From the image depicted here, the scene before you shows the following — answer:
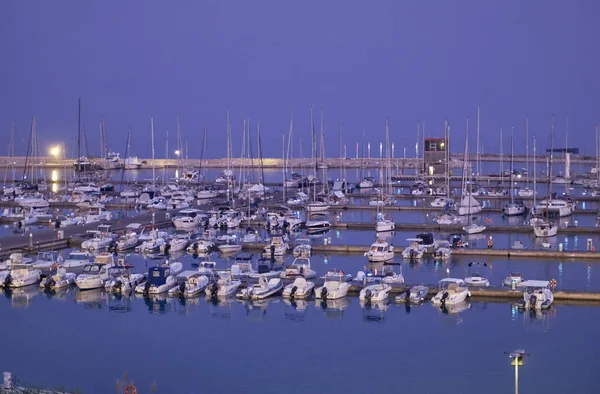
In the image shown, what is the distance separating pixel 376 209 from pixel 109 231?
58.8 ft

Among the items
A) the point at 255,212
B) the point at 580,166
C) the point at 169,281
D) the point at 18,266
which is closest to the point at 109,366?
the point at 169,281

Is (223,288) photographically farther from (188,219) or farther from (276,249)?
(188,219)

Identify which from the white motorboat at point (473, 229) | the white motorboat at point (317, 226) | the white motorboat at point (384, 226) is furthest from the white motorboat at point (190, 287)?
the white motorboat at point (473, 229)

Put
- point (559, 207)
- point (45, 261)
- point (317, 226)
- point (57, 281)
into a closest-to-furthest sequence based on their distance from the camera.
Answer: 1. point (57, 281)
2. point (45, 261)
3. point (317, 226)
4. point (559, 207)

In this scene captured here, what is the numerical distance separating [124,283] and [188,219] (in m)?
14.3

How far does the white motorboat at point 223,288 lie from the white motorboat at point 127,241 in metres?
8.50

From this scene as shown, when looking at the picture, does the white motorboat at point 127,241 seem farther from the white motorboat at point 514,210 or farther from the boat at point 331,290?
the white motorboat at point 514,210

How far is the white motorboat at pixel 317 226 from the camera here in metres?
42.3

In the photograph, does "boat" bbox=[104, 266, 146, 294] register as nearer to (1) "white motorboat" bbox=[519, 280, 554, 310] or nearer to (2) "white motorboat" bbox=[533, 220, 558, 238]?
(1) "white motorboat" bbox=[519, 280, 554, 310]

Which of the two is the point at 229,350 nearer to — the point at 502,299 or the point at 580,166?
the point at 502,299

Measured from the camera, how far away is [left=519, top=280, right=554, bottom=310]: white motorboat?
25.3m

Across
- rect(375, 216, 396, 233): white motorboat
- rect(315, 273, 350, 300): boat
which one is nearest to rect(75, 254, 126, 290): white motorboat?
rect(315, 273, 350, 300): boat

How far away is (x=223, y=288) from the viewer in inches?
1075

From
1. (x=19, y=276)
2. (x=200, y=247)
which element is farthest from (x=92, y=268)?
(x=200, y=247)
